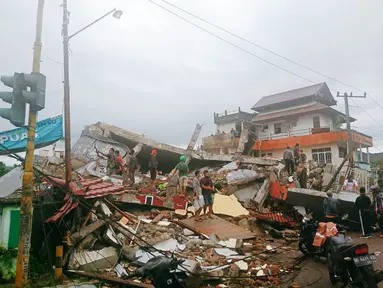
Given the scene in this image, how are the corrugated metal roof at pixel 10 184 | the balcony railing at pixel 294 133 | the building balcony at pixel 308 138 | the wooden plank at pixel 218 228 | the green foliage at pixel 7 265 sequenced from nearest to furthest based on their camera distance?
the green foliage at pixel 7 265
the corrugated metal roof at pixel 10 184
the wooden plank at pixel 218 228
the building balcony at pixel 308 138
the balcony railing at pixel 294 133

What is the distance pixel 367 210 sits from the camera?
29.9 feet

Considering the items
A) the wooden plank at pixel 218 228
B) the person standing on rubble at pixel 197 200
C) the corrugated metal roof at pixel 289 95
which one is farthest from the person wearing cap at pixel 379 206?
the corrugated metal roof at pixel 289 95

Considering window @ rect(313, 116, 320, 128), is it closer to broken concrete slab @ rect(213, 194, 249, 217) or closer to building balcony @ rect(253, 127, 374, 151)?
building balcony @ rect(253, 127, 374, 151)

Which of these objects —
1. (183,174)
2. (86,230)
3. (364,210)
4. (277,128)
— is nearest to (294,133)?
(277,128)

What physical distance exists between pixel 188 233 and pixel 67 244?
3.15 metres

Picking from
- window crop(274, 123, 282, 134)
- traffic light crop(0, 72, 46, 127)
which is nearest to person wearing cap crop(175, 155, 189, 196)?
traffic light crop(0, 72, 46, 127)

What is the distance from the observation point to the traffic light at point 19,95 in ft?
15.3

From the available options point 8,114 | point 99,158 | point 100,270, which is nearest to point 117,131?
point 99,158

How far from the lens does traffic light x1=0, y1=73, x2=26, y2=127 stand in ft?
15.3

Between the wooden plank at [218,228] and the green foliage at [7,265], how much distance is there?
Answer: 14.1 feet

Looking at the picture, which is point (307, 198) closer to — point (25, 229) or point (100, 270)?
point (100, 270)

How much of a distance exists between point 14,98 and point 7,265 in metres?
3.85

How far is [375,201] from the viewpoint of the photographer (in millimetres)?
9109

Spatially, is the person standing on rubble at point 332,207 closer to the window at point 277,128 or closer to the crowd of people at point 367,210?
the crowd of people at point 367,210
